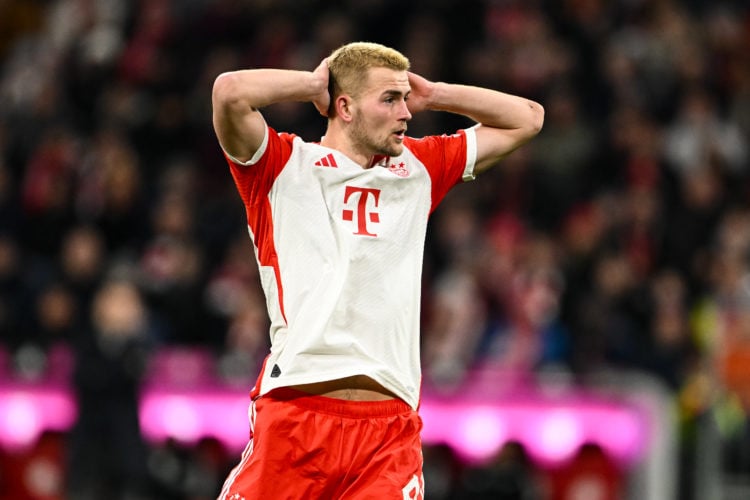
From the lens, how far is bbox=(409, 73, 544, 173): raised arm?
6293 mm

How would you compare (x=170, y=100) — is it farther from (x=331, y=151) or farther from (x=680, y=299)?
(x=331, y=151)

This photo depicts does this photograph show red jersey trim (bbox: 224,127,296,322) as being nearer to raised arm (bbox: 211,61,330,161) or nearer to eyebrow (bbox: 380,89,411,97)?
raised arm (bbox: 211,61,330,161)

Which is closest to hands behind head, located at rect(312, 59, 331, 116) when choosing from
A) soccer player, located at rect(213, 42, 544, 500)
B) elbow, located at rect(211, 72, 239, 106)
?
soccer player, located at rect(213, 42, 544, 500)

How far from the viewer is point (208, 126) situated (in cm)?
1563

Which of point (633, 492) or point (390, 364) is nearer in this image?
point (390, 364)

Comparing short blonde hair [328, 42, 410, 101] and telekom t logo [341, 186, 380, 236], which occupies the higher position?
short blonde hair [328, 42, 410, 101]

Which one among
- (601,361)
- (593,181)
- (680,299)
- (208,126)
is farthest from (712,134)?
(208,126)

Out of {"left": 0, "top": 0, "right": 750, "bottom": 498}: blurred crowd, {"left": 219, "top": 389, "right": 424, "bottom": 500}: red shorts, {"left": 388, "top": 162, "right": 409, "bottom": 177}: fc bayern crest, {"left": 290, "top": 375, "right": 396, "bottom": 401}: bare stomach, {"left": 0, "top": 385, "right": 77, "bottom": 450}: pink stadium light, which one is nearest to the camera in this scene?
{"left": 219, "top": 389, "right": 424, "bottom": 500}: red shorts

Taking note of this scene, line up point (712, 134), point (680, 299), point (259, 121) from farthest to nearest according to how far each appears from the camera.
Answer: point (712, 134) → point (680, 299) → point (259, 121)

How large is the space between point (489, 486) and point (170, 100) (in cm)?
631

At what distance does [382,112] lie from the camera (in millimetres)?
5996

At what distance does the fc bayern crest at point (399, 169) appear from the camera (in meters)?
6.12

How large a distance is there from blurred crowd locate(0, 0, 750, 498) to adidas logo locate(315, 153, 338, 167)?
5.89 m

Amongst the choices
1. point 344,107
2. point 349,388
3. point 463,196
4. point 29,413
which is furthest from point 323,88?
point 463,196
